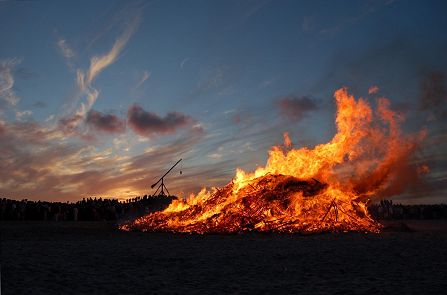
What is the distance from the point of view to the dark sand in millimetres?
10188

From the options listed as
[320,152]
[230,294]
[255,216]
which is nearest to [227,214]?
[255,216]

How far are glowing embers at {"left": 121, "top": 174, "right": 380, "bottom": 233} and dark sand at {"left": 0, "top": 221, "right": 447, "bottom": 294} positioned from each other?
628 cm

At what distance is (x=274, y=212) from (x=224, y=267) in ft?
49.4

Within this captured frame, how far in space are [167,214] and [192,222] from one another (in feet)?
18.1

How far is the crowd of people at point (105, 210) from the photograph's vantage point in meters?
43.3

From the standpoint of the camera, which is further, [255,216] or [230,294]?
[255,216]

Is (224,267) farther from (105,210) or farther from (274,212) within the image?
(105,210)

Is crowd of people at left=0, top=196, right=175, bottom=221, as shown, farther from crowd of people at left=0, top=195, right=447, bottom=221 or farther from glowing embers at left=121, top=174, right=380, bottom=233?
glowing embers at left=121, top=174, right=380, bottom=233

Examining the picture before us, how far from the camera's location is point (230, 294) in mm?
9531

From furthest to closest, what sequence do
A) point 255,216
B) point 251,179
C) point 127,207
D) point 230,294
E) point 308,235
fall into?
point 127,207
point 251,179
point 255,216
point 308,235
point 230,294

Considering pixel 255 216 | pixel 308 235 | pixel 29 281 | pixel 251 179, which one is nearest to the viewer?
pixel 29 281

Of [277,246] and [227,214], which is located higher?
[227,214]

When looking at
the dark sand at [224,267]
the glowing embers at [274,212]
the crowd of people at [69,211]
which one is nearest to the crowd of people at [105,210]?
the crowd of people at [69,211]

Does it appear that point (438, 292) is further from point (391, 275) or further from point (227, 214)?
point (227, 214)
